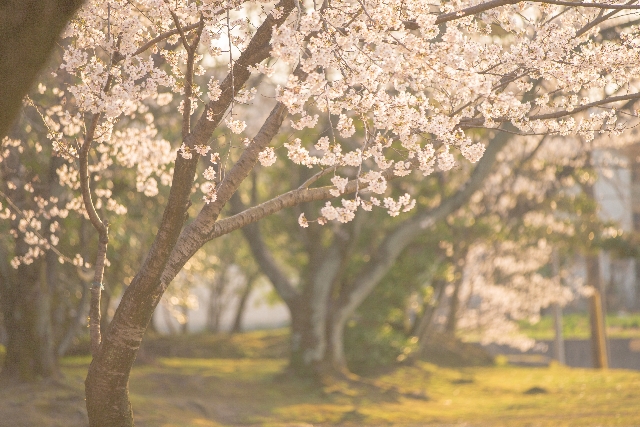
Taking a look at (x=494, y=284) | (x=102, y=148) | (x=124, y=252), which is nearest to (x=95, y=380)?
(x=102, y=148)

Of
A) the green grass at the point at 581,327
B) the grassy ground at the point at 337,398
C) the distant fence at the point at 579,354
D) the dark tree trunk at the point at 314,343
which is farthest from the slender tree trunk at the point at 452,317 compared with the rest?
the green grass at the point at 581,327

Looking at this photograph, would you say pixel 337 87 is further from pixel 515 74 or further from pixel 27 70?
pixel 27 70

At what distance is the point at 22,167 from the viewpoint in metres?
9.02

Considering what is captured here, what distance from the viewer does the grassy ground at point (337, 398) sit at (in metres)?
8.77

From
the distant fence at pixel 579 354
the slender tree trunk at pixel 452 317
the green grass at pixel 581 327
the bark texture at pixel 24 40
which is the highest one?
the bark texture at pixel 24 40

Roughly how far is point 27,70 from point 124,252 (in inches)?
400

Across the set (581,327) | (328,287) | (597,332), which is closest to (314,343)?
(328,287)

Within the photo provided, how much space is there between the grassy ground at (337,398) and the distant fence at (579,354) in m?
5.62

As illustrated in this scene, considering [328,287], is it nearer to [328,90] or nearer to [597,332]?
[597,332]

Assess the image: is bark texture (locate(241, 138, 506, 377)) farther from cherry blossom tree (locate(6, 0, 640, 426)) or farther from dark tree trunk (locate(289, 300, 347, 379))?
cherry blossom tree (locate(6, 0, 640, 426))

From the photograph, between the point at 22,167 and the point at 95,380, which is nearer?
the point at 95,380

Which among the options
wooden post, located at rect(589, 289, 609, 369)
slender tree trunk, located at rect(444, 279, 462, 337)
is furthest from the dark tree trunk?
wooden post, located at rect(589, 289, 609, 369)

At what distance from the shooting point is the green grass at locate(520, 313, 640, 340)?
25.7 metres

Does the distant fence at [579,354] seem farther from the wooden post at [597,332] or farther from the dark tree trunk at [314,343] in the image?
the dark tree trunk at [314,343]
